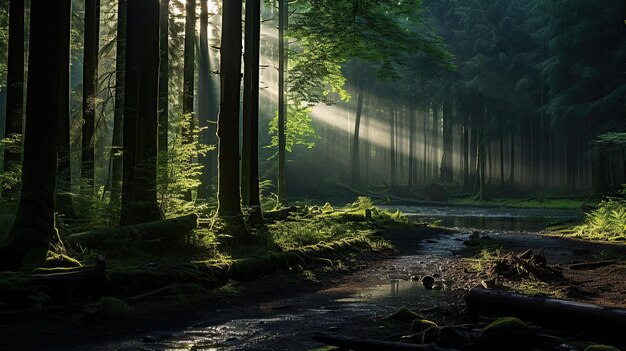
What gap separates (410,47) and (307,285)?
13173 millimetres

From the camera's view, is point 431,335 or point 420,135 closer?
point 431,335

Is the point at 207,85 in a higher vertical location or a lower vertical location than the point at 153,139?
higher

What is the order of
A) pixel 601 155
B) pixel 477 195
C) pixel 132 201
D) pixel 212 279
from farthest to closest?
1. pixel 477 195
2. pixel 601 155
3. pixel 132 201
4. pixel 212 279

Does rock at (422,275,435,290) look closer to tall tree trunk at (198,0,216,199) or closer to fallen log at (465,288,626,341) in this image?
fallen log at (465,288,626,341)

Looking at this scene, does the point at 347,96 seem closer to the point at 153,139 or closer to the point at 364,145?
the point at 153,139

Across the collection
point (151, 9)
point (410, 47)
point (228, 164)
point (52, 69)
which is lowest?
point (228, 164)

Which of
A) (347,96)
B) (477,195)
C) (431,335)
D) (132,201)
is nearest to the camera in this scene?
(431,335)

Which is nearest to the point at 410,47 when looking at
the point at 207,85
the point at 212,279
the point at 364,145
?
the point at 207,85

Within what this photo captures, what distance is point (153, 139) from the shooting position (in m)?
11.8

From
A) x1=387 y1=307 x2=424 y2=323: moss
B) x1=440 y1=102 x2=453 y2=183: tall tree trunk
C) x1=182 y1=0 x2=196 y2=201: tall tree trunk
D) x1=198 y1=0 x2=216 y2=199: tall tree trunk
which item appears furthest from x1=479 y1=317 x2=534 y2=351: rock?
x1=440 y1=102 x2=453 y2=183: tall tree trunk

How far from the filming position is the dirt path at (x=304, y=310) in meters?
6.02

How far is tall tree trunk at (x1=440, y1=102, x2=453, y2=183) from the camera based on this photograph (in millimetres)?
54109

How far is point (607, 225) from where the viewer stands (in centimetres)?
1955

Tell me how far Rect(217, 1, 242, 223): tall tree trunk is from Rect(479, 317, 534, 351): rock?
28.7 ft
